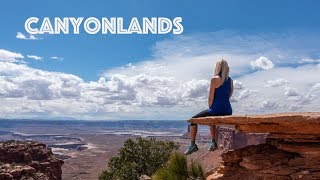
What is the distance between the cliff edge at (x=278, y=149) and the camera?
9055 mm

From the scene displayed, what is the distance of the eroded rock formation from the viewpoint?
62653 mm

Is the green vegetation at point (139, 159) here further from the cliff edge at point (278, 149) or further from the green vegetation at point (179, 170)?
the cliff edge at point (278, 149)

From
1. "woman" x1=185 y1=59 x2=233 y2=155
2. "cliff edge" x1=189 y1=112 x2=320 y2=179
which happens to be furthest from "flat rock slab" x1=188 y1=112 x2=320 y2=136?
"woman" x1=185 y1=59 x2=233 y2=155

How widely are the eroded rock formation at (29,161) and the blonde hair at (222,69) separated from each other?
55.4 m

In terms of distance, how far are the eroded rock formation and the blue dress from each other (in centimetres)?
5510

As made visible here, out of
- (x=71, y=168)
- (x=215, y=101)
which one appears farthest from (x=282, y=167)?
(x=71, y=168)

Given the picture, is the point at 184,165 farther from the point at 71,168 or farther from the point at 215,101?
the point at 71,168

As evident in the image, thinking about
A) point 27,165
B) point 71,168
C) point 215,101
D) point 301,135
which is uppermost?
point 215,101

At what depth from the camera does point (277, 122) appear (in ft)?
30.2

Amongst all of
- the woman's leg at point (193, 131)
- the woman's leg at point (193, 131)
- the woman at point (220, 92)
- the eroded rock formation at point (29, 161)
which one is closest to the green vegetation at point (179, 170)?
the woman's leg at point (193, 131)

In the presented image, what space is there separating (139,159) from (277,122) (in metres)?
29.0

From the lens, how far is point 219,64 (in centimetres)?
1103

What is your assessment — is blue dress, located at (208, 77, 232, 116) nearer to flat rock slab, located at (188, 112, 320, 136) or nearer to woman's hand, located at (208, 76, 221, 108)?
woman's hand, located at (208, 76, 221, 108)

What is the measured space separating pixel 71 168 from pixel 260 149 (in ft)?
558
